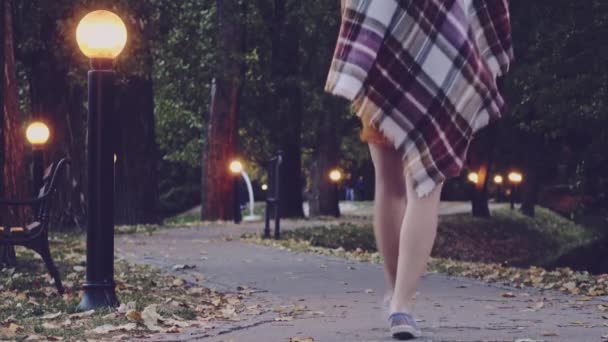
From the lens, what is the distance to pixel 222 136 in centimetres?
2588

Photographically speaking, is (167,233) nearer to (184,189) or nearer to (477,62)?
(477,62)

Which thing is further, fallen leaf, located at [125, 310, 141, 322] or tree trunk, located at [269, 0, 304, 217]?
tree trunk, located at [269, 0, 304, 217]

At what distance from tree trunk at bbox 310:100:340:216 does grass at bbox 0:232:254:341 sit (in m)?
20.7

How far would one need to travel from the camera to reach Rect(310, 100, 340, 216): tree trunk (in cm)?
3188

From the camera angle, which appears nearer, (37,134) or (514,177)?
(37,134)

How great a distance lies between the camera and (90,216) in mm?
7309

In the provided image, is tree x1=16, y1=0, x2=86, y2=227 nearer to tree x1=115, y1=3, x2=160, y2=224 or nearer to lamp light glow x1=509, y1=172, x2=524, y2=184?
tree x1=115, y1=3, x2=160, y2=224

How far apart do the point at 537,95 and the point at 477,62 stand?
1060 centimetres

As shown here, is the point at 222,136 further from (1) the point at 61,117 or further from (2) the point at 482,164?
(2) the point at 482,164

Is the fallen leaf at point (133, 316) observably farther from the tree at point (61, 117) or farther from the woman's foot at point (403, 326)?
the tree at point (61, 117)

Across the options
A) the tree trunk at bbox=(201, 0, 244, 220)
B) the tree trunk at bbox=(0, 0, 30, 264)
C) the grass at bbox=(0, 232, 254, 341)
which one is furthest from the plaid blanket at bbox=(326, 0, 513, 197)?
the tree trunk at bbox=(201, 0, 244, 220)

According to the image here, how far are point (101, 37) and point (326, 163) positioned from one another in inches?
1019

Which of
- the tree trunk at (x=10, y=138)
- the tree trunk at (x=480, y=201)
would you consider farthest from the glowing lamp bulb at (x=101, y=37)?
the tree trunk at (x=480, y=201)

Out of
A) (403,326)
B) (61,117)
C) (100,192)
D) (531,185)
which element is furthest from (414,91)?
(531,185)
